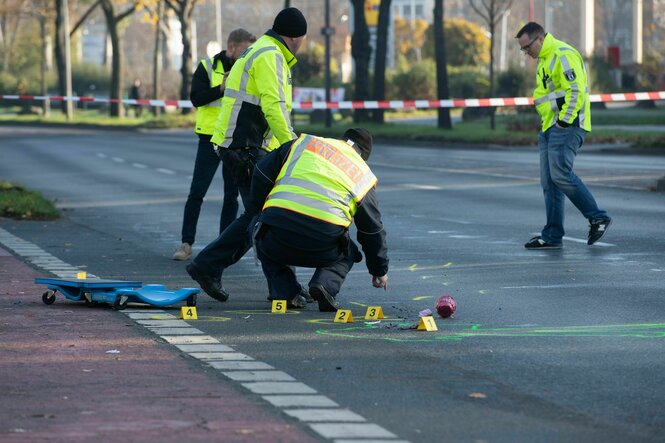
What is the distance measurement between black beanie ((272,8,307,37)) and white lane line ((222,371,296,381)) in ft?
11.6

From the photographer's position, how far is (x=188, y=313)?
889 cm

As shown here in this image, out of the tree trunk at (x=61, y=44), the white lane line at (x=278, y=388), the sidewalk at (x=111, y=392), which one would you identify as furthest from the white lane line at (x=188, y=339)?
the tree trunk at (x=61, y=44)

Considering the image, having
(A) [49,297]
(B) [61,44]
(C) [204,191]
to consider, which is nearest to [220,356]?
(A) [49,297]

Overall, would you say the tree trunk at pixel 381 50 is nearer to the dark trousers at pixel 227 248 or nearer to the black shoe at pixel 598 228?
the black shoe at pixel 598 228

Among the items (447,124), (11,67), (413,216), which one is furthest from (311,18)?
(413,216)

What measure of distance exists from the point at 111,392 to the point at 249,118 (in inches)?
160

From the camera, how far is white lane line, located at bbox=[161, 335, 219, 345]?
7871 mm

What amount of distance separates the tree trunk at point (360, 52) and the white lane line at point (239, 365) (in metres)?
40.9

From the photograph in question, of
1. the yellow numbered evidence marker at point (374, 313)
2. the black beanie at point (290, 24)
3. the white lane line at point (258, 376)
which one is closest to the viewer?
the white lane line at point (258, 376)

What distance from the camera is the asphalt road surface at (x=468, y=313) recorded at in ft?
20.1

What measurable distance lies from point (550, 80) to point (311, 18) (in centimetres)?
11379

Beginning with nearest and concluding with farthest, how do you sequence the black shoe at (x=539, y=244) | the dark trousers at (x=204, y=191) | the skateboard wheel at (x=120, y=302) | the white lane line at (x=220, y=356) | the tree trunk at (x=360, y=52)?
the white lane line at (x=220, y=356)
the skateboard wheel at (x=120, y=302)
the dark trousers at (x=204, y=191)
the black shoe at (x=539, y=244)
the tree trunk at (x=360, y=52)

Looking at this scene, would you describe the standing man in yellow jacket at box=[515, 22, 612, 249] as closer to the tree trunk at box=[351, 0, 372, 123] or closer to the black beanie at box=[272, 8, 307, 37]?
the black beanie at box=[272, 8, 307, 37]

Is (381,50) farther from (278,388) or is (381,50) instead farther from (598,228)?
(278,388)
